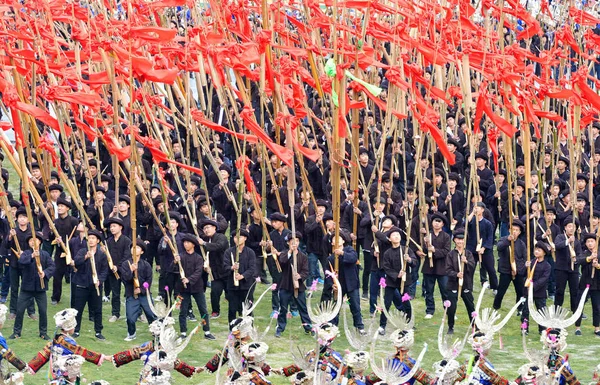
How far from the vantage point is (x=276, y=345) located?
15.0 m

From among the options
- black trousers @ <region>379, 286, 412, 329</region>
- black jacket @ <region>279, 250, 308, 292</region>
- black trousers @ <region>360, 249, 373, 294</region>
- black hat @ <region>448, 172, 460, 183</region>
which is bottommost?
black trousers @ <region>360, 249, 373, 294</region>

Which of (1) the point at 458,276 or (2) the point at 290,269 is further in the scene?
(1) the point at 458,276

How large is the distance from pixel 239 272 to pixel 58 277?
259 centimetres

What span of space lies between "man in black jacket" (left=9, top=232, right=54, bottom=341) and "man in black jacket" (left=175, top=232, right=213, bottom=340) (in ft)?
5.36

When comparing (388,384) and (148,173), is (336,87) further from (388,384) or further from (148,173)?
(388,384)

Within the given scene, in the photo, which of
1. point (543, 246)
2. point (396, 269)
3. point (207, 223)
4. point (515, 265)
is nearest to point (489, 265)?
point (515, 265)

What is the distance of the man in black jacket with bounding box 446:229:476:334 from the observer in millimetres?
15477

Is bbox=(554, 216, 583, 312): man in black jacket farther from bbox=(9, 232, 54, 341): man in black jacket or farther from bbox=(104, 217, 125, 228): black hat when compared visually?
bbox=(9, 232, 54, 341): man in black jacket

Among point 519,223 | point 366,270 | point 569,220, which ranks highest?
point 519,223

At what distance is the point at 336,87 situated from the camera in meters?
16.1

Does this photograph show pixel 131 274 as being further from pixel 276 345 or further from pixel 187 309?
pixel 276 345

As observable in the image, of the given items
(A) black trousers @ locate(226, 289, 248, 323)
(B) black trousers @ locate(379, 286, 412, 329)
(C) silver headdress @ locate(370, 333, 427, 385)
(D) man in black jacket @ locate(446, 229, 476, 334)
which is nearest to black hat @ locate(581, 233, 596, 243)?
(D) man in black jacket @ locate(446, 229, 476, 334)

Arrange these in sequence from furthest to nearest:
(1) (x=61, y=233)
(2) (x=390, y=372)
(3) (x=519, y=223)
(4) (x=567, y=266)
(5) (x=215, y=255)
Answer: (1) (x=61, y=233) < (3) (x=519, y=223) < (4) (x=567, y=266) < (5) (x=215, y=255) < (2) (x=390, y=372)

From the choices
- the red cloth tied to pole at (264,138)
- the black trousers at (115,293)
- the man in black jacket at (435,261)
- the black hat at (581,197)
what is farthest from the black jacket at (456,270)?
the black trousers at (115,293)
